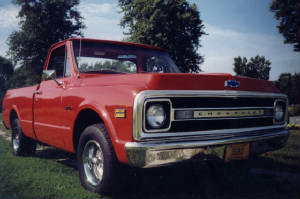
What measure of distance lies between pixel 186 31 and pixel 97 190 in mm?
21565

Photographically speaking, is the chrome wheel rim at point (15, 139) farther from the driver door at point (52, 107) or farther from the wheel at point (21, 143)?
the driver door at point (52, 107)

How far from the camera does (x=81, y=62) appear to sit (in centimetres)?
386

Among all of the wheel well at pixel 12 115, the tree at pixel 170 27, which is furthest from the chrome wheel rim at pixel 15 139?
the tree at pixel 170 27

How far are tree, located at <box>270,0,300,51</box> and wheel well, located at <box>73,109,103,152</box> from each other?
74.4 ft

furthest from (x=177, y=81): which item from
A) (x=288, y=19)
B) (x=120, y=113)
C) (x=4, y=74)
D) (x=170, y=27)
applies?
(x=4, y=74)

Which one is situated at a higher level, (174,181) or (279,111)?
(279,111)

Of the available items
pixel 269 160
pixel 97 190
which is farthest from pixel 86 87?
pixel 269 160

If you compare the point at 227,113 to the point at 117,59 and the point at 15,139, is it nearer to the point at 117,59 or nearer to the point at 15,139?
the point at 117,59

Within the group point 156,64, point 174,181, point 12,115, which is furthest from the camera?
point 12,115

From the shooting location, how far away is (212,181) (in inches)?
137

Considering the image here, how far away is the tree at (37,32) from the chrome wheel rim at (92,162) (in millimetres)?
26263

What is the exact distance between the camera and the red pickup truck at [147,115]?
2.47 meters

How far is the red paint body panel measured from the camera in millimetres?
2557

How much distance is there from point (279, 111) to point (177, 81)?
165cm
